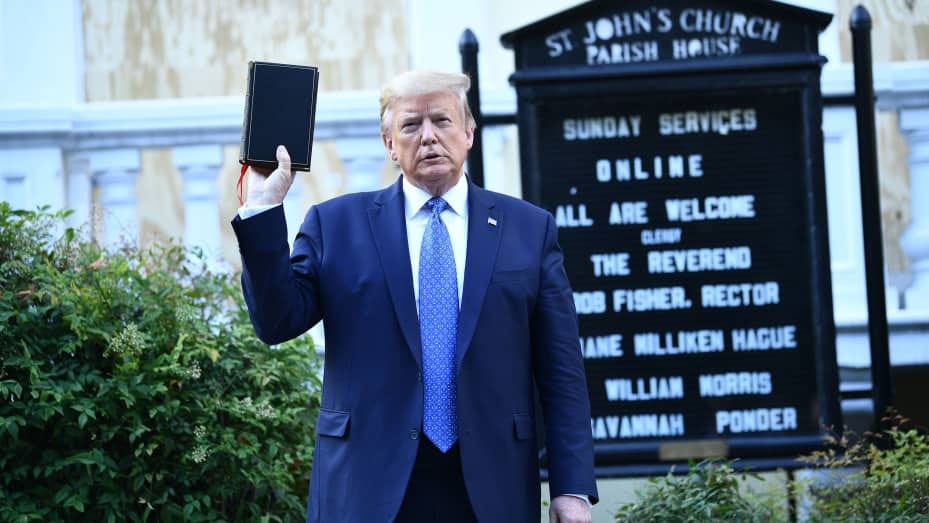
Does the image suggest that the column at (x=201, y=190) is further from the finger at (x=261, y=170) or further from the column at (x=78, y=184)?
the finger at (x=261, y=170)

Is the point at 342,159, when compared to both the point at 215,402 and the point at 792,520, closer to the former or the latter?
the point at 215,402

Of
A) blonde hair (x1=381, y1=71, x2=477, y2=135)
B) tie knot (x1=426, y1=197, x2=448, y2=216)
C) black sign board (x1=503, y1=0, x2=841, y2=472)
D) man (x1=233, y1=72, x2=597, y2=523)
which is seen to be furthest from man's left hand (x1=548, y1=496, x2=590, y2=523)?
black sign board (x1=503, y1=0, x2=841, y2=472)

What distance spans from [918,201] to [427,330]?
10.2 feet

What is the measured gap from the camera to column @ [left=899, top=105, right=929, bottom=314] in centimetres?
541

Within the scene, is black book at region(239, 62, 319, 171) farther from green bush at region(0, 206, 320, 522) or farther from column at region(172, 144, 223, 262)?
column at region(172, 144, 223, 262)

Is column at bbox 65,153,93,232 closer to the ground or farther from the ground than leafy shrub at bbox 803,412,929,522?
farther from the ground

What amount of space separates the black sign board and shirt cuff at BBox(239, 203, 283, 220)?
188 centimetres

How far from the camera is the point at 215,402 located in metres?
4.04

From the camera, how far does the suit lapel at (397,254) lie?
9.86 ft

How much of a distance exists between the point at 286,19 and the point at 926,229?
3.12 metres

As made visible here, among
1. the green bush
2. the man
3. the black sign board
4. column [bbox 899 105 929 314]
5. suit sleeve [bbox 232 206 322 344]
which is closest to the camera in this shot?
suit sleeve [bbox 232 206 322 344]

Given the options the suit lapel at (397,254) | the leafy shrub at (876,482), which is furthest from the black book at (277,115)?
the leafy shrub at (876,482)

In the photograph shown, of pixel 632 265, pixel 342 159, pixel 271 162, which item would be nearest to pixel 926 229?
pixel 632 265

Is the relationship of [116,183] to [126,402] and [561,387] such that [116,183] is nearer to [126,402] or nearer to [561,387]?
[126,402]
